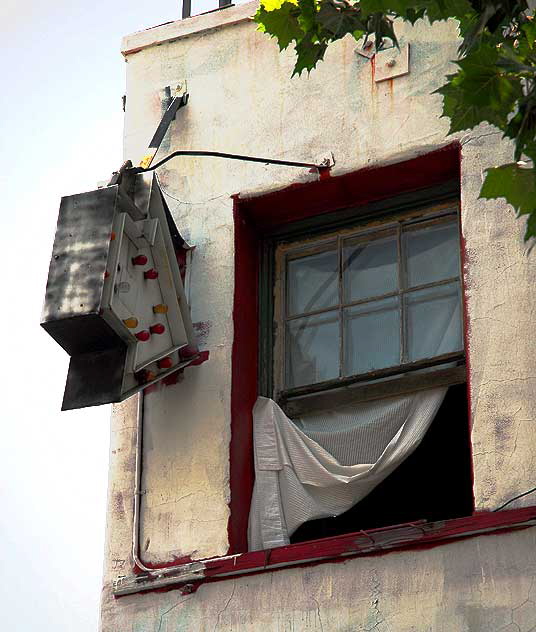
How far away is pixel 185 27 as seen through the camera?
432 inches

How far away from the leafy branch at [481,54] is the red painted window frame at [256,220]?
5.51 ft

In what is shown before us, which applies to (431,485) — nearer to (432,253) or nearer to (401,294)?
(401,294)

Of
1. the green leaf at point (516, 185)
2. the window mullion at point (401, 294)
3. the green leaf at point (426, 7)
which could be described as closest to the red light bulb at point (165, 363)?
the window mullion at point (401, 294)

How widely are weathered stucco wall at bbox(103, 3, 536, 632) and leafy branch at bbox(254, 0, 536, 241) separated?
1.45 m

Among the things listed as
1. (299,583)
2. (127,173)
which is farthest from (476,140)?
(299,583)

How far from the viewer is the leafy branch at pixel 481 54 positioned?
7.04 m

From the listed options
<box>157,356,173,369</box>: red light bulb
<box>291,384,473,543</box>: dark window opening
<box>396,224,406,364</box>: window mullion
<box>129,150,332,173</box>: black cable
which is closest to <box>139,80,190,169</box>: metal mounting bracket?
<box>129,150,332,173</box>: black cable

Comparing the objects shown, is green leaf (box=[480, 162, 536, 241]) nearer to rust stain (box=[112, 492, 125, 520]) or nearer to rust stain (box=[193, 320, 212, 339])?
rust stain (box=[193, 320, 212, 339])

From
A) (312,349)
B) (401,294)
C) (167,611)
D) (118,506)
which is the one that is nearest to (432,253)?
(401,294)

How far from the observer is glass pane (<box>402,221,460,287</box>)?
980 centimetres

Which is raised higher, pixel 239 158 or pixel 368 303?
pixel 239 158

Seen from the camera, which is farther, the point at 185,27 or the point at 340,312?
the point at 185,27

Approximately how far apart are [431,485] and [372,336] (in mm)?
1811

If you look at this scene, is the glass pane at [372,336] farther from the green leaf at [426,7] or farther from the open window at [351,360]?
the green leaf at [426,7]
